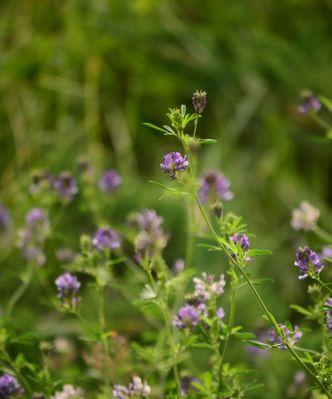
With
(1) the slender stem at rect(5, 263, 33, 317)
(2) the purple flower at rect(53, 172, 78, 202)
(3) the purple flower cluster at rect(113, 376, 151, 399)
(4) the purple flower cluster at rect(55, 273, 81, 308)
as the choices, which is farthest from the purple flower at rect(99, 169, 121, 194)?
(3) the purple flower cluster at rect(113, 376, 151, 399)

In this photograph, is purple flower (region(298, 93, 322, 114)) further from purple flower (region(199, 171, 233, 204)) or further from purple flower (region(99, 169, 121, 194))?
purple flower (region(99, 169, 121, 194))

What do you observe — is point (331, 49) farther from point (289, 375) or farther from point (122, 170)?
point (289, 375)

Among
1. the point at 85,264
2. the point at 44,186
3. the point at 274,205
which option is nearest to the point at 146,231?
the point at 85,264

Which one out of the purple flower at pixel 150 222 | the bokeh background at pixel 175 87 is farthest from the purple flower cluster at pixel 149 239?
the bokeh background at pixel 175 87

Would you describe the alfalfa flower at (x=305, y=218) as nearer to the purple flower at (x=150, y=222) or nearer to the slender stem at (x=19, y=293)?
the purple flower at (x=150, y=222)

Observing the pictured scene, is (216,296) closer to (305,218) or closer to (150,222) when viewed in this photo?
(150,222)
